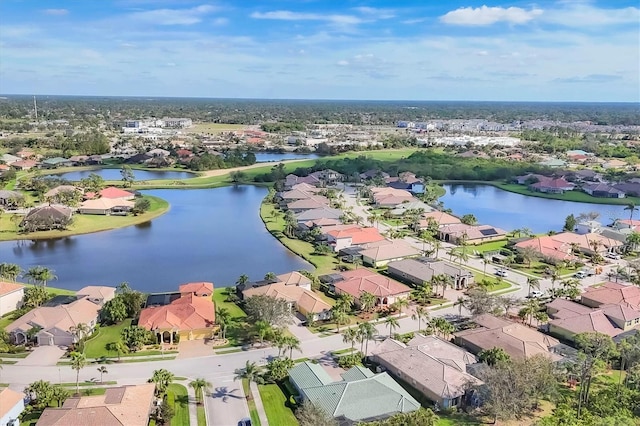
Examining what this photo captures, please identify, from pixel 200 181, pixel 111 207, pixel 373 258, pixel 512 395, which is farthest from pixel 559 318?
pixel 200 181

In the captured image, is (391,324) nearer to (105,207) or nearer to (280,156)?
(105,207)

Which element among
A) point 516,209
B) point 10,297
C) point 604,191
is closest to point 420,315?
point 10,297

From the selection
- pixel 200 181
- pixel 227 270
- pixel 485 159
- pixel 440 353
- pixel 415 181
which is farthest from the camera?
pixel 485 159

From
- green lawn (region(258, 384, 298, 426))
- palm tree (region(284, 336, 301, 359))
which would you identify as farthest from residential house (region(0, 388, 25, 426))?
palm tree (region(284, 336, 301, 359))

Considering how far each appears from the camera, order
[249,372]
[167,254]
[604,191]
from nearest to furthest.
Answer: [249,372] < [167,254] < [604,191]

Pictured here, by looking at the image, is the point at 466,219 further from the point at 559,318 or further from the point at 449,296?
the point at 559,318

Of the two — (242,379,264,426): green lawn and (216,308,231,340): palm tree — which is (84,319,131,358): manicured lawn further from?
(242,379,264,426): green lawn
